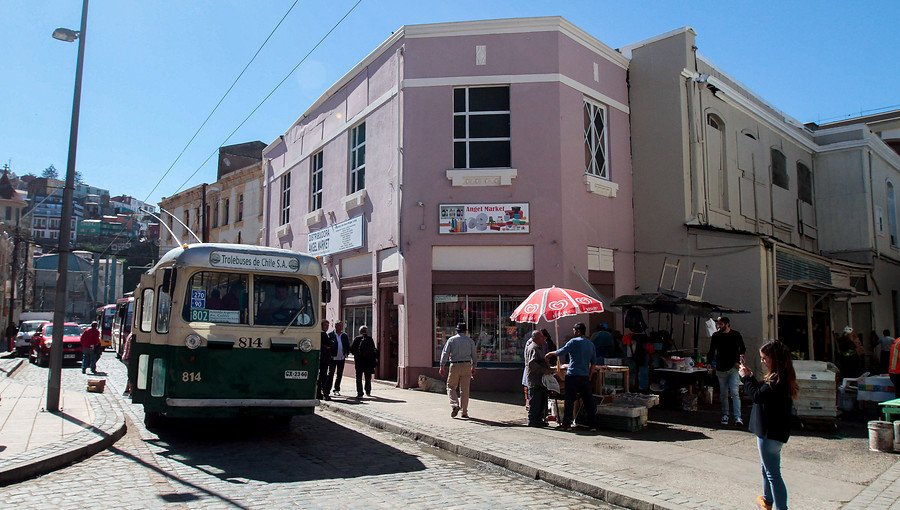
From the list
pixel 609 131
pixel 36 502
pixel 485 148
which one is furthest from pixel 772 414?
pixel 609 131

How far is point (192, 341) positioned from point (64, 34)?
22.5ft

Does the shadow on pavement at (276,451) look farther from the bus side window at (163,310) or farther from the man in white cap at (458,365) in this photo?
the man in white cap at (458,365)

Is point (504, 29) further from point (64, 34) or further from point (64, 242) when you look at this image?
point (64, 242)

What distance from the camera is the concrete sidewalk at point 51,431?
754 centimetres

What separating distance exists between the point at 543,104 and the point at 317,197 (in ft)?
30.3

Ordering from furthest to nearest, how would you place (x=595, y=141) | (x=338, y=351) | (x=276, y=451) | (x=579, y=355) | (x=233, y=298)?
(x=595, y=141) → (x=338, y=351) → (x=579, y=355) → (x=233, y=298) → (x=276, y=451)

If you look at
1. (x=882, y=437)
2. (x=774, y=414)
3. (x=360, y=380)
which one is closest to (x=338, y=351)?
(x=360, y=380)

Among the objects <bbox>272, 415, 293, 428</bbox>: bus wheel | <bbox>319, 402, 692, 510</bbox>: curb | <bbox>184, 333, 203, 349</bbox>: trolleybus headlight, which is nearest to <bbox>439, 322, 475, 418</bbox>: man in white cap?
<bbox>319, 402, 692, 510</bbox>: curb

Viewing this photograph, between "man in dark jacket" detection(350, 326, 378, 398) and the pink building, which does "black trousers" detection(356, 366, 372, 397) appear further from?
the pink building

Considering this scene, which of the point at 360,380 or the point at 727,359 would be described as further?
the point at 360,380

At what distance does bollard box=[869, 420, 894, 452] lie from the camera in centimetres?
884

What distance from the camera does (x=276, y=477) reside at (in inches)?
287

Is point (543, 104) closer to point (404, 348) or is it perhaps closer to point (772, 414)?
point (404, 348)

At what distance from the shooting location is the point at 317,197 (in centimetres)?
2230
